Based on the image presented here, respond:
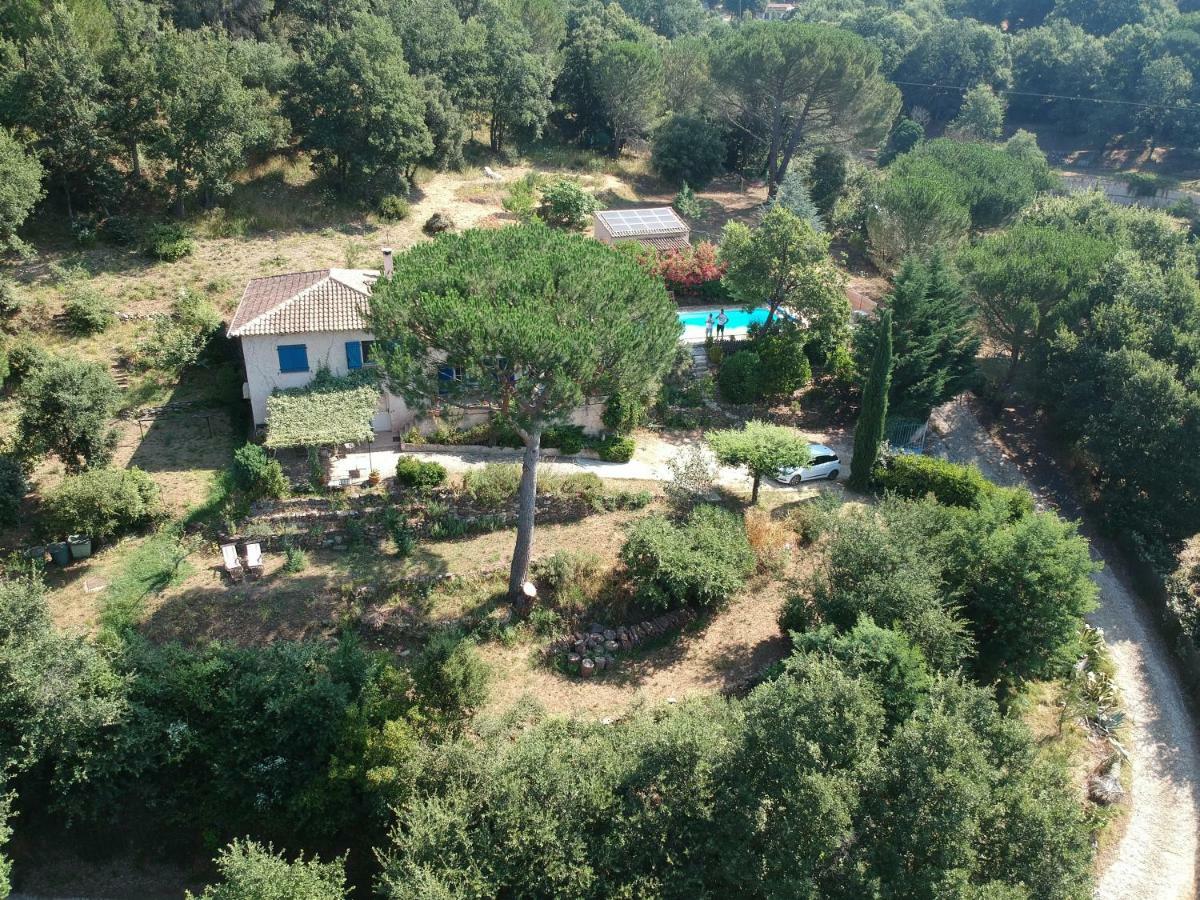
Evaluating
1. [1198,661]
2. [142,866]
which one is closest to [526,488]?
[142,866]

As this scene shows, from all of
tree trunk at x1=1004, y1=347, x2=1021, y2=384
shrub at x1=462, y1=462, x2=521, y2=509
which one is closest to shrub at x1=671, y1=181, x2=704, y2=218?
tree trunk at x1=1004, y1=347, x2=1021, y2=384

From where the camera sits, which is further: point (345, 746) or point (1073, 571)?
point (1073, 571)

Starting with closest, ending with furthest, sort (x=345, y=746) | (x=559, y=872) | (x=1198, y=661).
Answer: (x=559, y=872) < (x=345, y=746) < (x=1198, y=661)

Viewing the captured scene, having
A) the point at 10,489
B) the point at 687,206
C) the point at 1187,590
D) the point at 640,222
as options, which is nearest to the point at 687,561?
the point at 1187,590

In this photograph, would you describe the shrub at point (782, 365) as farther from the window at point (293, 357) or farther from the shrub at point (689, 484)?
the window at point (293, 357)

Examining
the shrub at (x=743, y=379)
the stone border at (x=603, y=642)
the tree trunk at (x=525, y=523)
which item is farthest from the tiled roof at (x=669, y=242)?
the stone border at (x=603, y=642)

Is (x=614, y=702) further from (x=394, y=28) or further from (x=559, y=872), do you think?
(x=394, y=28)

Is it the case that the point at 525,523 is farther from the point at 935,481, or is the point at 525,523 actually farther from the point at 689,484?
the point at 935,481

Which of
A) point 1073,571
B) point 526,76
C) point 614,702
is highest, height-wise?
point 526,76
